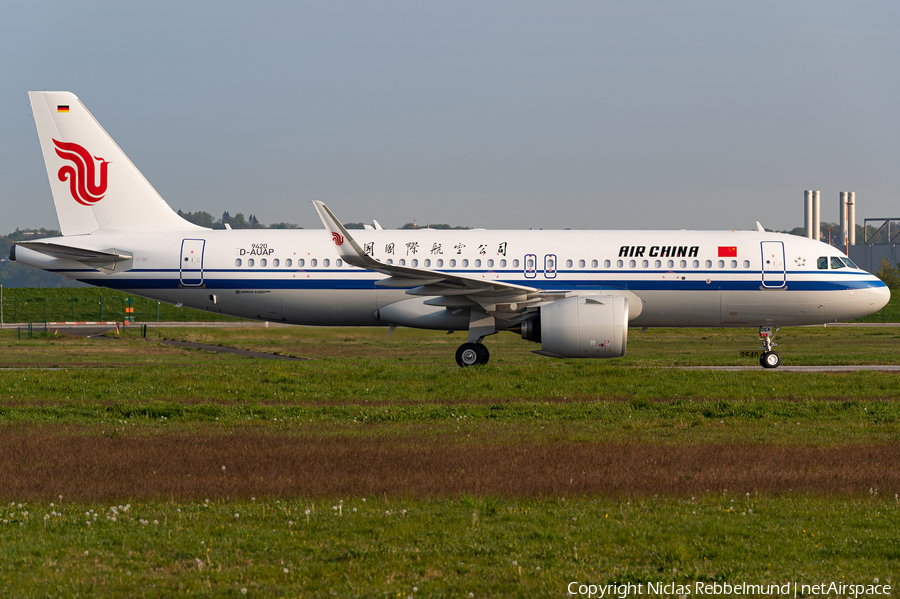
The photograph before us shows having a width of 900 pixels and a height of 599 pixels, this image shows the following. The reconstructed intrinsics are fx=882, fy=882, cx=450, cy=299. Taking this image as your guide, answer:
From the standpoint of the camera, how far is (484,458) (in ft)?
38.6

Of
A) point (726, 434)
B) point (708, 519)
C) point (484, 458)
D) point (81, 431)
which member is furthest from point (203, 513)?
point (726, 434)

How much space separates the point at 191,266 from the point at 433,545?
19824mm

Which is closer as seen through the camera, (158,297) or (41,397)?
(41,397)

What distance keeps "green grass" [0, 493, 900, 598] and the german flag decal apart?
1747 centimetres

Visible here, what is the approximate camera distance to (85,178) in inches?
1057

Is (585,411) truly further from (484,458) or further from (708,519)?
(708,519)

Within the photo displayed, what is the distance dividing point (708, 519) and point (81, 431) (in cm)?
1026

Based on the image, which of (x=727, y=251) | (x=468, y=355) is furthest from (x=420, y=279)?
(x=727, y=251)

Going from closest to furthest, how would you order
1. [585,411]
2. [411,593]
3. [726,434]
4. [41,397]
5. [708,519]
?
[411,593], [708,519], [726,434], [585,411], [41,397]

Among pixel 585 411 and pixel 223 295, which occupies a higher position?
pixel 223 295

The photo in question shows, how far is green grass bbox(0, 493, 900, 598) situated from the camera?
6750mm

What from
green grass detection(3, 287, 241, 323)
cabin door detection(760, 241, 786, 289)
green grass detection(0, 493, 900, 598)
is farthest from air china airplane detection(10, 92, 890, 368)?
green grass detection(3, 287, 241, 323)

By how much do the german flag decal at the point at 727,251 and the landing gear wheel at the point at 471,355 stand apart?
7681 mm

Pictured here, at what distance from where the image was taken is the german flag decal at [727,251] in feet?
86.3
